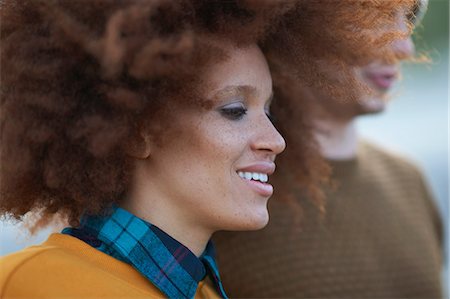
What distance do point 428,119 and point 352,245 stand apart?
4.97 meters

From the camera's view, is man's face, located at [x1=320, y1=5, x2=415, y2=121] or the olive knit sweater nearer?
the olive knit sweater

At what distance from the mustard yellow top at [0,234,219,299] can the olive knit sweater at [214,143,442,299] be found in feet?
2.71

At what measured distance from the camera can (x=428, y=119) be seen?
7.40 meters

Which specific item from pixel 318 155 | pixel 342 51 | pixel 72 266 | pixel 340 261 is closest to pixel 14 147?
pixel 72 266

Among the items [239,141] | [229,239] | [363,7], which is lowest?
[229,239]

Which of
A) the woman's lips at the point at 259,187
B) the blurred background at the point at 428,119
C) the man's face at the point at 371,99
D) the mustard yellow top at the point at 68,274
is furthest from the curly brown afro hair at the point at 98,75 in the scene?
the blurred background at the point at 428,119

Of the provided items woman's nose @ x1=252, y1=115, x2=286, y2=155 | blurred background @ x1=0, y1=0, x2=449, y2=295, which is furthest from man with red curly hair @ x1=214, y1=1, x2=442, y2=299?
blurred background @ x1=0, y1=0, x2=449, y2=295

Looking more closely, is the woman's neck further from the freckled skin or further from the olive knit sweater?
the olive knit sweater

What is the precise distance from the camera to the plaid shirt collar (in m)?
1.74

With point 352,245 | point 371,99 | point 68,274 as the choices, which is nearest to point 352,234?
point 352,245

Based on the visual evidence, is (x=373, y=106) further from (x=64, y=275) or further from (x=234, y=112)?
(x=64, y=275)

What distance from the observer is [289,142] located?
7.75 ft

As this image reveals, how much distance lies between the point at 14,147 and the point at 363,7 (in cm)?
94

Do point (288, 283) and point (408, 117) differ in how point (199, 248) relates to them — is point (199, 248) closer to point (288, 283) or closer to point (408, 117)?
point (288, 283)
